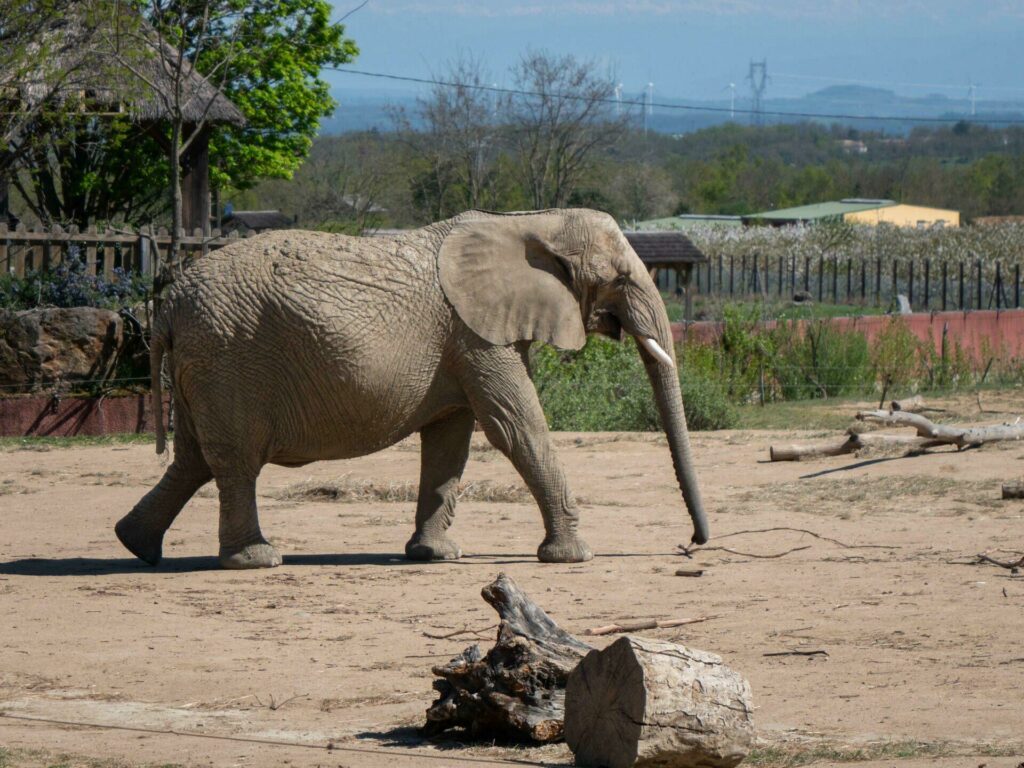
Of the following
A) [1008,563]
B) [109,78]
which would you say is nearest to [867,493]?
[1008,563]

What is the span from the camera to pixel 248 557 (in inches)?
391

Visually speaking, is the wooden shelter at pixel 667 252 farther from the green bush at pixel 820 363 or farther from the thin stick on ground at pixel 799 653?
the thin stick on ground at pixel 799 653

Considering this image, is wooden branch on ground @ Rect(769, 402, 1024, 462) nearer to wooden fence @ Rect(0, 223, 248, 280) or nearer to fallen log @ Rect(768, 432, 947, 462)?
fallen log @ Rect(768, 432, 947, 462)

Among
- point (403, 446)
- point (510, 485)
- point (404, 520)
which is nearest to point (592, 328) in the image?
point (404, 520)

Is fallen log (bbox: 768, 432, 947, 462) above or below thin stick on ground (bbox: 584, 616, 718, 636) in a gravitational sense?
above

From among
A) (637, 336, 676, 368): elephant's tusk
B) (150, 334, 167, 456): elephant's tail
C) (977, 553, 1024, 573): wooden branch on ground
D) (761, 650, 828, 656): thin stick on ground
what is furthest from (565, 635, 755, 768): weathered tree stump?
(150, 334, 167, 456): elephant's tail

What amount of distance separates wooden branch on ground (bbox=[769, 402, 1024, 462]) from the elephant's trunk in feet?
12.8

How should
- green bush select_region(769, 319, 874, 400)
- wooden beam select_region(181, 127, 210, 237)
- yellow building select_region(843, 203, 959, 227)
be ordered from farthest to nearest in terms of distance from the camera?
yellow building select_region(843, 203, 959, 227), wooden beam select_region(181, 127, 210, 237), green bush select_region(769, 319, 874, 400)

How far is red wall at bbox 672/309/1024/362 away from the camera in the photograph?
2256 cm

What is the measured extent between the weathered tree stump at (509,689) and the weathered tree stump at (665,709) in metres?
0.42

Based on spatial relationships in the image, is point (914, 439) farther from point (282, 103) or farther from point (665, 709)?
point (282, 103)

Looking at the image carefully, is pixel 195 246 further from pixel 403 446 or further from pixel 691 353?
pixel 691 353

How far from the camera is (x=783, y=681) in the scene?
6805 millimetres

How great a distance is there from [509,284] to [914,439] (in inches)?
224
